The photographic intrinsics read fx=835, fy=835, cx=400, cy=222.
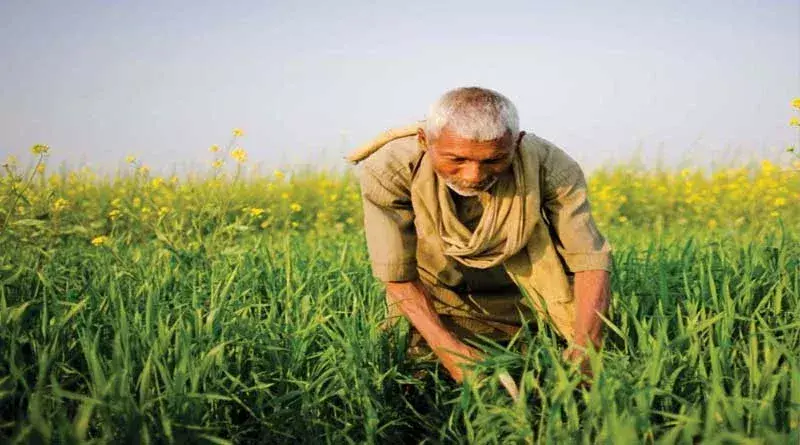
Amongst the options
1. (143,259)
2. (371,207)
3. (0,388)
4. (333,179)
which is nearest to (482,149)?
(371,207)

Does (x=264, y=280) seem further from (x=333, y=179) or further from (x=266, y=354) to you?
(x=333, y=179)

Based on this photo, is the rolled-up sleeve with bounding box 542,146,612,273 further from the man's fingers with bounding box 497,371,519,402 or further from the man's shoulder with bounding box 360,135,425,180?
the man's fingers with bounding box 497,371,519,402

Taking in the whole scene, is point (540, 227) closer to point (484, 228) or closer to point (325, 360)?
point (484, 228)

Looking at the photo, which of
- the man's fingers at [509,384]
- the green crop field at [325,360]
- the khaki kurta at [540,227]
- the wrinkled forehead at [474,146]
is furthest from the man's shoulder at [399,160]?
the man's fingers at [509,384]

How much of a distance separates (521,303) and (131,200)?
13.4 ft

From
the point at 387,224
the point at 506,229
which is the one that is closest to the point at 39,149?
the point at 387,224

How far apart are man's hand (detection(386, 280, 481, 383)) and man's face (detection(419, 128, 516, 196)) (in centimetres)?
50

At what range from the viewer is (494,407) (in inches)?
96.9

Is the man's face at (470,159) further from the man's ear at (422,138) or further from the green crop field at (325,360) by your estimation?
the green crop field at (325,360)

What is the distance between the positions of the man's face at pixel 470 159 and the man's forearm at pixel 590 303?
555mm

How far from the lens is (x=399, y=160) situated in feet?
9.78

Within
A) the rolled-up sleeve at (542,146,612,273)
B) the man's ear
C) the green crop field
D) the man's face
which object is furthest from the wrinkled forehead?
the green crop field

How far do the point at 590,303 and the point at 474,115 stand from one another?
85 centimetres

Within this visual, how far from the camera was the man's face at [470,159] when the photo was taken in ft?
8.41
